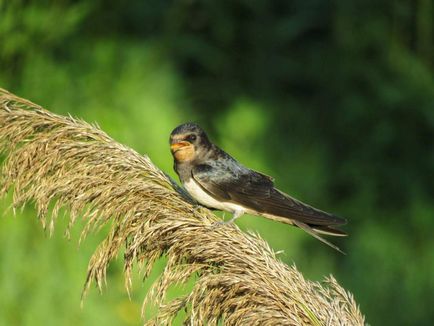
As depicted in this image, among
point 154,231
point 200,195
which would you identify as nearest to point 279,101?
point 200,195

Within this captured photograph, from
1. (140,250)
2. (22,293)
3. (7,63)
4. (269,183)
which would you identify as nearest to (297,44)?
(7,63)

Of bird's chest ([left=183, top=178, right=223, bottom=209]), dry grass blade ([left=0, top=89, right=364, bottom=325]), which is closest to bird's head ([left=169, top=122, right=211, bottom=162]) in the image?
bird's chest ([left=183, top=178, right=223, bottom=209])

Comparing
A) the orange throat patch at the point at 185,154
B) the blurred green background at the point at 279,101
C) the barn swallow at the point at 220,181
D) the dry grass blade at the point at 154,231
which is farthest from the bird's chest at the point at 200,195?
the blurred green background at the point at 279,101

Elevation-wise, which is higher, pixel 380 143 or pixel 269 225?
pixel 380 143

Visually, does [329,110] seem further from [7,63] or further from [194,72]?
[7,63]

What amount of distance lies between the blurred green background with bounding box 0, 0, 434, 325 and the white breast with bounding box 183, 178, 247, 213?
206 centimetres

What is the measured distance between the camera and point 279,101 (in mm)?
7539

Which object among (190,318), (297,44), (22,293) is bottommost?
(22,293)

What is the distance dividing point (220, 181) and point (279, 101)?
144 inches

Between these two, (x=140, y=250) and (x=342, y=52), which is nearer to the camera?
(x=140, y=250)

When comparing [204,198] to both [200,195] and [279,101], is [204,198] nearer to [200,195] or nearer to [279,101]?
[200,195]

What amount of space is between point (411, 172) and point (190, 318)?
15.3 feet

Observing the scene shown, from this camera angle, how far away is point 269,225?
6.70m

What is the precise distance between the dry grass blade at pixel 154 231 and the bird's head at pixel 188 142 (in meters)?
0.74
